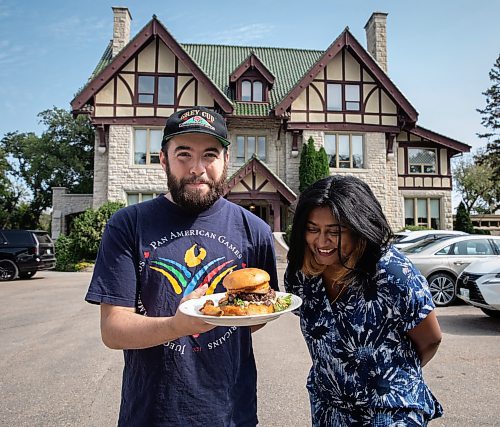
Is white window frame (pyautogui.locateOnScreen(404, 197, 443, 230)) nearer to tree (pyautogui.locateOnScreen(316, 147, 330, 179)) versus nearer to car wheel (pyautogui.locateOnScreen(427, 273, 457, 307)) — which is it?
tree (pyautogui.locateOnScreen(316, 147, 330, 179))

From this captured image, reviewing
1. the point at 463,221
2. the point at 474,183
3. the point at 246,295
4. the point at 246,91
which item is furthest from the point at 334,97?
the point at 474,183

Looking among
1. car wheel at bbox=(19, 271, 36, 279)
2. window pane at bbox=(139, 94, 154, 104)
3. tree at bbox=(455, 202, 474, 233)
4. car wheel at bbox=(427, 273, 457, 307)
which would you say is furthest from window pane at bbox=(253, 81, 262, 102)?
car wheel at bbox=(427, 273, 457, 307)

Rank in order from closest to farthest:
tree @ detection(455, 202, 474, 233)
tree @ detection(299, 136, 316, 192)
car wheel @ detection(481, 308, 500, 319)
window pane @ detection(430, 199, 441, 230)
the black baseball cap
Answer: the black baseball cap, car wheel @ detection(481, 308, 500, 319), tree @ detection(299, 136, 316, 192), window pane @ detection(430, 199, 441, 230), tree @ detection(455, 202, 474, 233)

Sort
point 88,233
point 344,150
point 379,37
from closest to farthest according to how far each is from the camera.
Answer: point 88,233 < point 344,150 < point 379,37

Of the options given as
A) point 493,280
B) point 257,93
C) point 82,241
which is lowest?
point 493,280

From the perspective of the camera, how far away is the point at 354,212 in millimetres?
1971

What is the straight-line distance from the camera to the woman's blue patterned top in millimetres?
1885

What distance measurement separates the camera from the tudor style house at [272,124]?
2261 centimetres

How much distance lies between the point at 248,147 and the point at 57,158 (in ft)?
86.3

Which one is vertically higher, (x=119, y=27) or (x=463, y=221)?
(x=119, y=27)

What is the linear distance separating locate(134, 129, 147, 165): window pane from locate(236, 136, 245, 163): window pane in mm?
5324

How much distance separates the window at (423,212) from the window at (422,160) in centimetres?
191

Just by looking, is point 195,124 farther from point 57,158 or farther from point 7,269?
point 57,158

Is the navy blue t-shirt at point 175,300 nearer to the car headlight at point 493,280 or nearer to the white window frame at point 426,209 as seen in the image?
the car headlight at point 493,280
